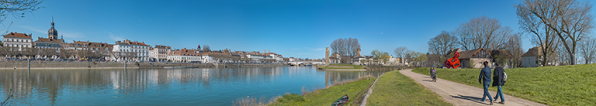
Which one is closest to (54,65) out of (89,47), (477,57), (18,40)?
(18,40)

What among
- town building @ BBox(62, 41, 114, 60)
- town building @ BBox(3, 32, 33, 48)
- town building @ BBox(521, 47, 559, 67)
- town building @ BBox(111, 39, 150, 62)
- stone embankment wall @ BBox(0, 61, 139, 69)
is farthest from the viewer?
town building @ BBox(111, 39, 150, 62)

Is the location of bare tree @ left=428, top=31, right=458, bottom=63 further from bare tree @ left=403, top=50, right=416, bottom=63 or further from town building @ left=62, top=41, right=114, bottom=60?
town building @ left=62, top=41, right=114, bottom=60

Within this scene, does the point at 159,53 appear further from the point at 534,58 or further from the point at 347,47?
the point at 534,58

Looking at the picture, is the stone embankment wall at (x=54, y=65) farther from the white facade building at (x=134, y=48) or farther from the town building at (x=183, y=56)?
the town building at (x=183, y=56)

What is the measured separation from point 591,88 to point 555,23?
21.3m

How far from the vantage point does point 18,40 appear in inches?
3492

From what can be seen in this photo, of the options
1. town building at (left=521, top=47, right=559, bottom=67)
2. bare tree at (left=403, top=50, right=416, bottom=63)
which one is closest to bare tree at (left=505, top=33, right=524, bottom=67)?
town building at (left=521, top=47, right=559, bottom=67)

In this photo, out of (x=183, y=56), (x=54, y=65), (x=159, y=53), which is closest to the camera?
(x=54, y=65)

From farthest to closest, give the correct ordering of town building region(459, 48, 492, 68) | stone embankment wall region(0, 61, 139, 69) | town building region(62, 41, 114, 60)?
town building region(62, 41, 114, 60) → stone embankment wall region(0, 61, 139, 69) → town building region(459, 48, 492, 68)

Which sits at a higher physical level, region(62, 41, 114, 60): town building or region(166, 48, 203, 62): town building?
region(62, 41, 114, 60): town building

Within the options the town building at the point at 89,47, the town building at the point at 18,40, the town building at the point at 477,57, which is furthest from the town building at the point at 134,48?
the town building at the point at 477,57

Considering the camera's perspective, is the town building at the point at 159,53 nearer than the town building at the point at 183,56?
No

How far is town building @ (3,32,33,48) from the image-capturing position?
8706cm

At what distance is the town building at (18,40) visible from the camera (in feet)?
286
